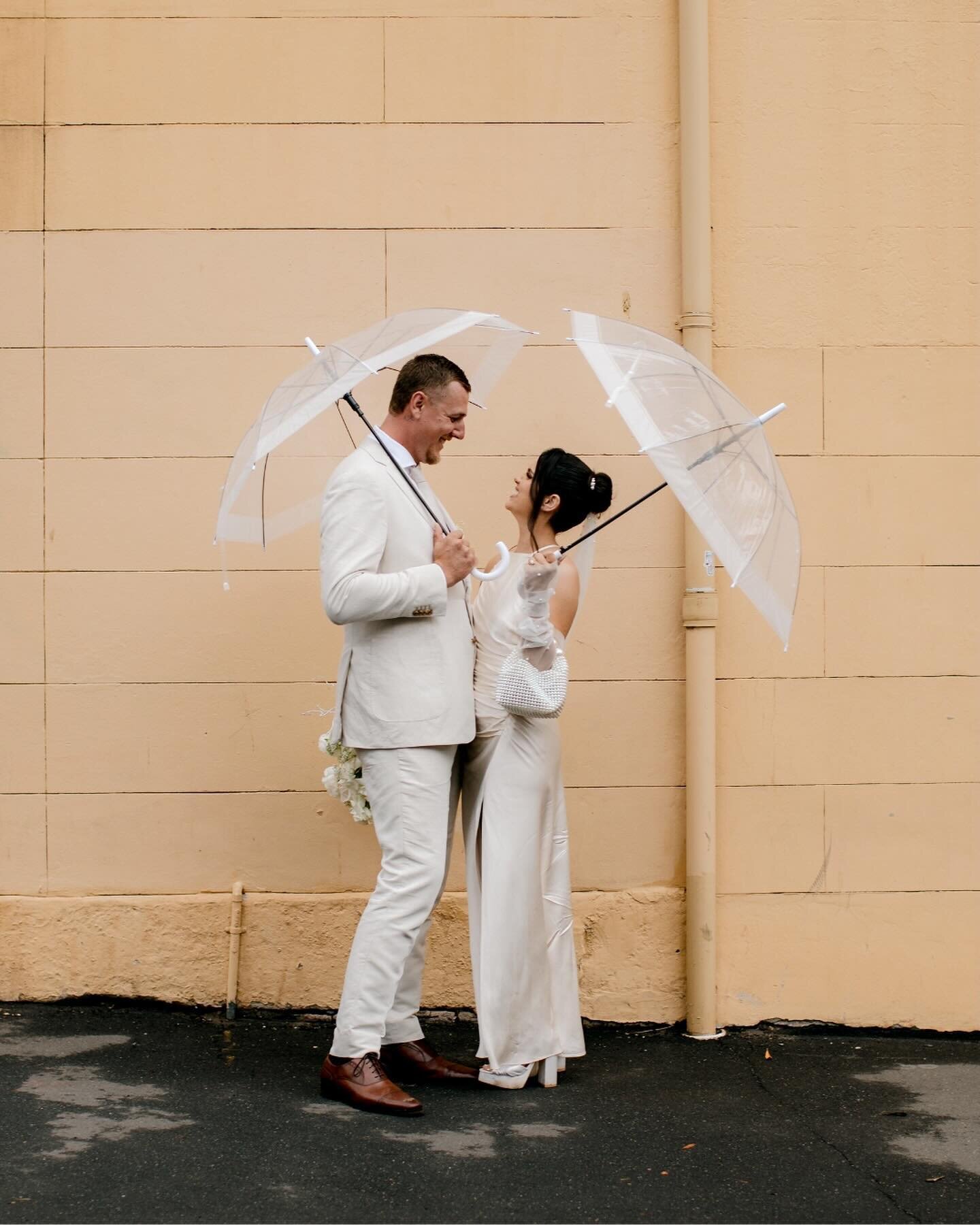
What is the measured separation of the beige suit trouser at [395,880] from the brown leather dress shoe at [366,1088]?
0.03m

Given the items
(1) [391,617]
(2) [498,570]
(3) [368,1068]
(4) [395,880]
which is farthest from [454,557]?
(3) [368,1068]

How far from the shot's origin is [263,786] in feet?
15.2

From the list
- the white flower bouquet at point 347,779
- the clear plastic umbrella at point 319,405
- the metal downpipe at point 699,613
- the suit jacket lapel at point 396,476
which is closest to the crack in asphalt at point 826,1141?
the metal downpipe at point 699,613

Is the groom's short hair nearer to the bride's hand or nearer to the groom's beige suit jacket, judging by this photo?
the groom's beige suit jacket

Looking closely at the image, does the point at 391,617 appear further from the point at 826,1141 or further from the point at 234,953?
the point at 826,1141

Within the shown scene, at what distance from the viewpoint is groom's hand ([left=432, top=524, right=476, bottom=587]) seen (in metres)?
3.73

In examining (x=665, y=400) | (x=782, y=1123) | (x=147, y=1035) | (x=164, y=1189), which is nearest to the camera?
(x=164, y=1189)

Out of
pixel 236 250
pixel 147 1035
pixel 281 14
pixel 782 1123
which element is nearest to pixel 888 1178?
pixel 782 1123

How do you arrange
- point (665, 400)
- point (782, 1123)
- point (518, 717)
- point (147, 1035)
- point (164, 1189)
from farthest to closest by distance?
1. point (147, 1035)
2. point (518, 717)
3. point (782, 1123)
4. point (665, 400)
5. point (164, 1189)

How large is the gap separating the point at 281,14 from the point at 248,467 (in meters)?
1.90

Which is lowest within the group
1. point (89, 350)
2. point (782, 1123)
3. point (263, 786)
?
point (782, 1123)

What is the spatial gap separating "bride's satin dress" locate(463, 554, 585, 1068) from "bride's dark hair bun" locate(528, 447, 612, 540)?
0.53 feet

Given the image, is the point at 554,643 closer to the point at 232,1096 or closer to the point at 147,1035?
the point at 232,1096

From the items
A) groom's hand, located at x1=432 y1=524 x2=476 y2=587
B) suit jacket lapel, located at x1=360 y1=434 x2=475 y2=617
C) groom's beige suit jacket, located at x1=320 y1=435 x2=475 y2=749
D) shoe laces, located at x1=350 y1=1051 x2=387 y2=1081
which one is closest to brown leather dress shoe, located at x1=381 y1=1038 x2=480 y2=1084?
shoe laces, located at x1=350 y1=1051 x2=387 y2=1081
